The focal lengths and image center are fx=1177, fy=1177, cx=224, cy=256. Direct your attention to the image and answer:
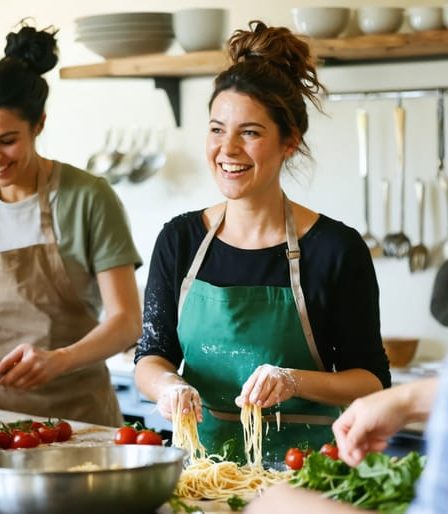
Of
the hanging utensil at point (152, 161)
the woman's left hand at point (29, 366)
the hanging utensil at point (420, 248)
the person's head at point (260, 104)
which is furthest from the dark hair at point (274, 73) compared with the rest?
the hanging utensil at point (152, 161)

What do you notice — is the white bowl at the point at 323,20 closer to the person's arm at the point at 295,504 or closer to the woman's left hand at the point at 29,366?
the woman's left hand at the point at 29,366

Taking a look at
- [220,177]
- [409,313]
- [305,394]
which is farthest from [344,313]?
[409,313]

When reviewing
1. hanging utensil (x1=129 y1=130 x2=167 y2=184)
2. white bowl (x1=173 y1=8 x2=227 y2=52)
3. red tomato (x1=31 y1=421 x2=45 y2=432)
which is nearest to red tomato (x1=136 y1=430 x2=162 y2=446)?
red tomato (x1=31 y1=421 x2=45 y2=432)

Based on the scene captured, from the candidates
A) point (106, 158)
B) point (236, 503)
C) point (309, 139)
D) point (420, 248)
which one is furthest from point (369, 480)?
point (106, 158)

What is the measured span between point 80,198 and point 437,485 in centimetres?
233

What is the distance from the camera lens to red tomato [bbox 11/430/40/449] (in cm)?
281

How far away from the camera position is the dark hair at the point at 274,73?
3.04m

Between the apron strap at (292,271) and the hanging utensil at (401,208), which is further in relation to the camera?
the hanging utensil at (401,208)

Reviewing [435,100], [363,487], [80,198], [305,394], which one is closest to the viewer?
[363,487]

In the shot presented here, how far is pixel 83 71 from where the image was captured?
539 centimetres

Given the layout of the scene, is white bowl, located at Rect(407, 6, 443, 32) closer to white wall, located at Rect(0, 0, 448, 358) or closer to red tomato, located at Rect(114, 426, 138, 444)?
white wall, located at Rect(0, 0, 448, 358)

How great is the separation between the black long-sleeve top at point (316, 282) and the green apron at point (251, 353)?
33 mm

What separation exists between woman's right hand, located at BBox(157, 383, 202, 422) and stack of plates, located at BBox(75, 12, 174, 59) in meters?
2.70

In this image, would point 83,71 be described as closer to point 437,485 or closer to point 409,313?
point 409,313
